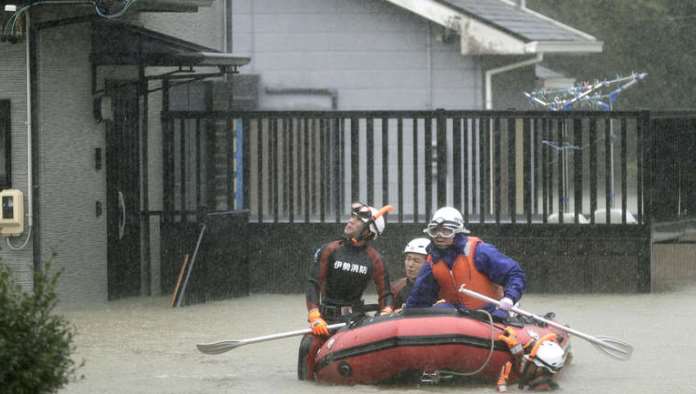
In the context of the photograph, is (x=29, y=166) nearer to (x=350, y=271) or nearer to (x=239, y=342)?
(x=239, y=342)

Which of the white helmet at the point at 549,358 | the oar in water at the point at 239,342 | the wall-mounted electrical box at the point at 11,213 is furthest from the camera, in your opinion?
the wall-mounted electrical box at the point at 11,213

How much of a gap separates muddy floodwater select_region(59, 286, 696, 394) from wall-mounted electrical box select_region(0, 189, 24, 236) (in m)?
1.12

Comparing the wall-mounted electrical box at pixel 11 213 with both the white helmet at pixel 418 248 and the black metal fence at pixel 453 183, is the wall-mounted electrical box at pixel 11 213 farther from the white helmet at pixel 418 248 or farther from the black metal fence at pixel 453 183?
the white helmet at pixel 418 248

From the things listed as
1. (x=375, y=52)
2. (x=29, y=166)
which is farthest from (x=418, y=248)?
(x=375, y=52)

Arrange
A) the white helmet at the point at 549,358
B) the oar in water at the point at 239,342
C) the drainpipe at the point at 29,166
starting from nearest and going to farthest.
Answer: the white helmet at the point at 549,358
the oar in water at the point at 239,342
the drainpipe at the point at 29,166

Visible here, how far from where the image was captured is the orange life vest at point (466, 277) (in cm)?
1334

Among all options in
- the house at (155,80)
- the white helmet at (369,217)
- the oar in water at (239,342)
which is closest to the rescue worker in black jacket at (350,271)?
the white helmet at (369,217)

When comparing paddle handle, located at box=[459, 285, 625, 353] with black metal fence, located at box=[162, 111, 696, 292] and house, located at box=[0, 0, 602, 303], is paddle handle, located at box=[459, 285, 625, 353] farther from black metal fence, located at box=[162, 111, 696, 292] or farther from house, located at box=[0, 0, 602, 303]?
black metal fence, located at box=[162, 111, 696, 292]

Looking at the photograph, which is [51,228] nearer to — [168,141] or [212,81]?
[168,141]

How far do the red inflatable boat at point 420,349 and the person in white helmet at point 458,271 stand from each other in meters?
0.43

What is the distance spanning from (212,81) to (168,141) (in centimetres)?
294

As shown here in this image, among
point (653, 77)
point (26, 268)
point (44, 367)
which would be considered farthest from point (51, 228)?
point (653, 77)

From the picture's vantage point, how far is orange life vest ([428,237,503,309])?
1334cm

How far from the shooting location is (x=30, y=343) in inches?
357
